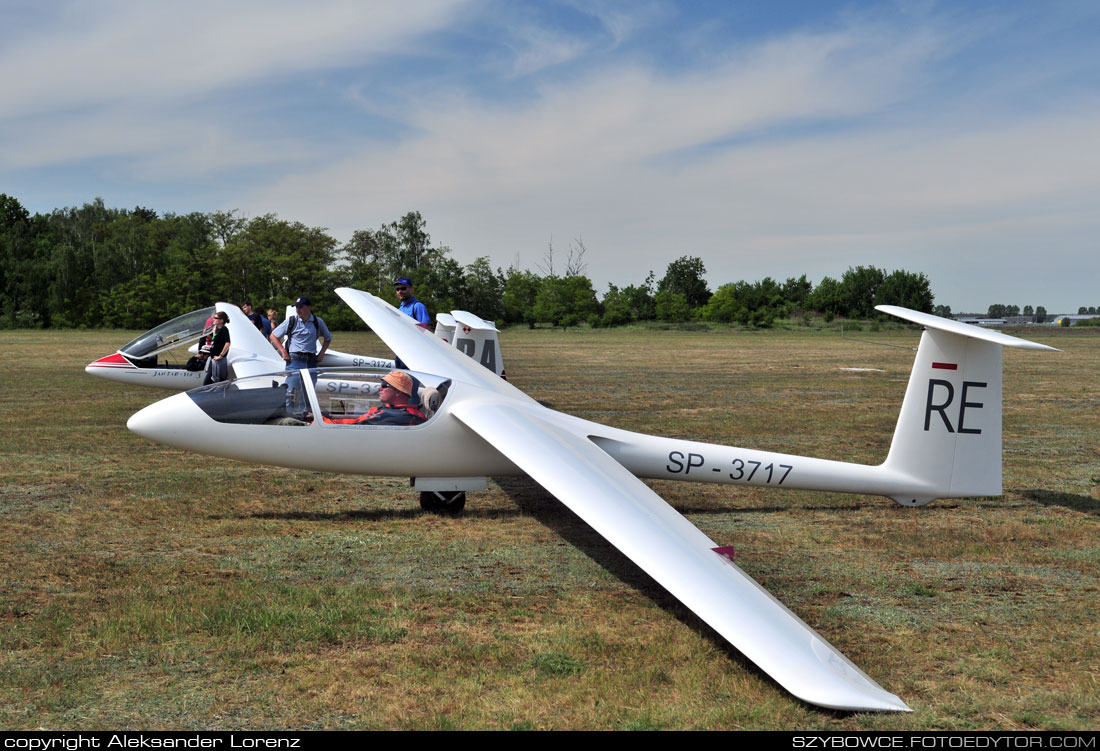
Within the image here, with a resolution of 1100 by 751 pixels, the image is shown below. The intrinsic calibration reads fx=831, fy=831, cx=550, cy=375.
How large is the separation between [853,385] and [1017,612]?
1987 centimetres

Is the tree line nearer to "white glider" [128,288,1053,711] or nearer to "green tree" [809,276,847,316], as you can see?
"green tree" [809,276,847,316]

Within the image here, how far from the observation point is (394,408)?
8.16 meters

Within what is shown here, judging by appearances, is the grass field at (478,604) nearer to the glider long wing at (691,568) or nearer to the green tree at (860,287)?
the glider long wing at (691,568)

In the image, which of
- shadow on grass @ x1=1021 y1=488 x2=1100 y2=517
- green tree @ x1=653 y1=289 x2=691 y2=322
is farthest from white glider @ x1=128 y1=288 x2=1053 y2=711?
green tree @ x1=653 y1=289 x2=691 y2=322

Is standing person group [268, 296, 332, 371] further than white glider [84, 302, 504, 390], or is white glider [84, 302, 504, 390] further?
white glider [84, 302, 504, 390]

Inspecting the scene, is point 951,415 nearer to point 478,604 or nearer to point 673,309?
point 478,604

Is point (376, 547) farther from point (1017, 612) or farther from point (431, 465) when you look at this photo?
point (1017, 612)

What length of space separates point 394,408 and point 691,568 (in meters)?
4.02

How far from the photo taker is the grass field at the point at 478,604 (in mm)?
4500

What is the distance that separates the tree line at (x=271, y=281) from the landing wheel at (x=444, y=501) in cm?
7283

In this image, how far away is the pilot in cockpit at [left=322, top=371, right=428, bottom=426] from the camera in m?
8.12

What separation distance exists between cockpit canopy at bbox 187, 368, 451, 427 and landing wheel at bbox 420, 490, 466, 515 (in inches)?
42.2

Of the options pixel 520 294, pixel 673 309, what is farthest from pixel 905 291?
pixel 520 294

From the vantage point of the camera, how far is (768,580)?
22.2 feet
